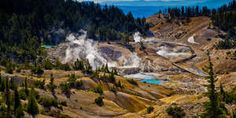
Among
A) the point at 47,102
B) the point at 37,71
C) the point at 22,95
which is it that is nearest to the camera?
the point at 22,95

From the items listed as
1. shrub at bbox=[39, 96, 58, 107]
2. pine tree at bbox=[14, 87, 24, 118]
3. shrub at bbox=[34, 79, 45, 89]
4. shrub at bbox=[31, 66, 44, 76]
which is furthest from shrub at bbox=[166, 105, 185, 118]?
shrub at bbox=[31, 66, 44, 76]

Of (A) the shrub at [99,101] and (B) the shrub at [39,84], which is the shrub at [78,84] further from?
(A) the shrub at [99,101]

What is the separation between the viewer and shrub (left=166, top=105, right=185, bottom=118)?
114500 mm

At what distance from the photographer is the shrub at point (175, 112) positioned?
4508 inches

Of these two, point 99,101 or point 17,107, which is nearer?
point 17,107

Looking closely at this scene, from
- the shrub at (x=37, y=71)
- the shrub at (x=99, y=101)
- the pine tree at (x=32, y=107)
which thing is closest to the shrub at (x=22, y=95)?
the pine tree at (x=32, y=107)

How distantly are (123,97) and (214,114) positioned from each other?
99.0 m

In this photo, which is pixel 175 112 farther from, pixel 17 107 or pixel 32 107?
pixel 17 107

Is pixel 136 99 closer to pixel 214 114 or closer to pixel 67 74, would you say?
pixel 67 74

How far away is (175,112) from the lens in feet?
379

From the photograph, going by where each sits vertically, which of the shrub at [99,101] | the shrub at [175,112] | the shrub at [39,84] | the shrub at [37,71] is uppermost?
the shrub at [37,71]

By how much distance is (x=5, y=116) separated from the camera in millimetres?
90188

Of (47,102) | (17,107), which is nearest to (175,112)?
(47,102)

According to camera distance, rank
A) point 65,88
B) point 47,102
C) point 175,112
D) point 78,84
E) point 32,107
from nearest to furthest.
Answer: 1. point 32,107
2. point 47,102
3. point 175,112
4. point 65,88
5. point 78,84
